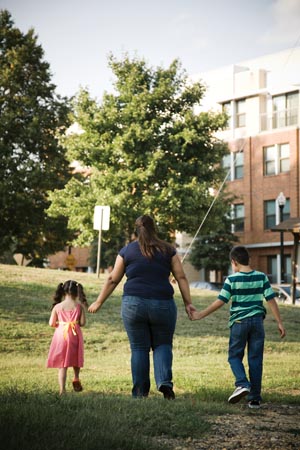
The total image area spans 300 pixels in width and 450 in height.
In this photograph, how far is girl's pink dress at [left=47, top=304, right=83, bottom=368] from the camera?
891cm

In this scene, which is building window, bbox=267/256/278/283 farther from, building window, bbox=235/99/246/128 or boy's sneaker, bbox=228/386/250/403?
boy's sneaker, bbox=228/386/250/403

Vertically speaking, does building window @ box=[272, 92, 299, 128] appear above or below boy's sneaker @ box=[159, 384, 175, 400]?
above

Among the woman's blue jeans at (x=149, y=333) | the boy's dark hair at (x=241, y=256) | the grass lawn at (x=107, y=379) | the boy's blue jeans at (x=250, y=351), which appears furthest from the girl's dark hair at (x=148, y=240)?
the grass lawn at (x=107, y=379)

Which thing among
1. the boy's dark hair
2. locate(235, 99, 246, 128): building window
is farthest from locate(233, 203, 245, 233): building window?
the boy's dark hair

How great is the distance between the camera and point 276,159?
49.0m

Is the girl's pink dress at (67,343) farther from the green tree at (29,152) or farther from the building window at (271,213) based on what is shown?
the building window at (271,213)

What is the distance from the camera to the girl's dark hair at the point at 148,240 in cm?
742

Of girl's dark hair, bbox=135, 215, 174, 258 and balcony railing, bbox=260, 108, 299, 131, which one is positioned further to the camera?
balcony railing, bbox=260, 108, 299, 131

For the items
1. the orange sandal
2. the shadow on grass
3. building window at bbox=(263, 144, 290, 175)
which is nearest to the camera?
the shadow on grass

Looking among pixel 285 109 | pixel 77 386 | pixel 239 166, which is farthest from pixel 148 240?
pixel 239 166

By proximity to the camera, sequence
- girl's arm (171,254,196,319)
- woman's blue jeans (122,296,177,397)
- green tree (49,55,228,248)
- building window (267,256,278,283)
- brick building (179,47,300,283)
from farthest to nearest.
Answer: building window (267,256,278,283), brick building (179,47,300,283), green tree (49,55,228,248), girl's arm (171,254,196,319), woman's blue jeans (122,296,177,397)

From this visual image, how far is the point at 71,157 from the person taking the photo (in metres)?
34.8

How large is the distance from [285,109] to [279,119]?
2.73 feet

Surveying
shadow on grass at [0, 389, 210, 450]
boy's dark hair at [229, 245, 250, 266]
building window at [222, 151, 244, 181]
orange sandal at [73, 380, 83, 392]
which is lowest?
orange sandal at [73, 380, 83, 392]
